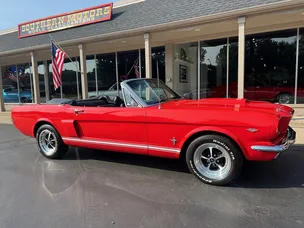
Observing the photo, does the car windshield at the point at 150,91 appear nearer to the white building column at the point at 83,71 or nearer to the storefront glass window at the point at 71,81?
the white building column at the point at 83,71

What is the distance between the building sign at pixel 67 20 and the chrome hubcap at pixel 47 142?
757 cm

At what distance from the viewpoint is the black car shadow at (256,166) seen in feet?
11.4

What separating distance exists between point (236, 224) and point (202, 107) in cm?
167

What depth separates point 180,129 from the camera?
3.54 m

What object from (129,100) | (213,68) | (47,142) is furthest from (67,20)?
(129,100)

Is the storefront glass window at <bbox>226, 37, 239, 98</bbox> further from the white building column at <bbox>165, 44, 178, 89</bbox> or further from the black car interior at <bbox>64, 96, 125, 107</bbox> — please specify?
the black car interior at <bbox>64, 96, 125, 107</bbox>

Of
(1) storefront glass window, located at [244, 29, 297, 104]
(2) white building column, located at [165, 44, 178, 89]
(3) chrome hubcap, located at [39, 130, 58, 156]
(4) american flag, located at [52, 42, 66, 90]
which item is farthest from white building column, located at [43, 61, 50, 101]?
(1) storefront glass window, located at [244, 29, 297, 104]

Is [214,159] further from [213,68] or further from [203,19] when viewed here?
[213,68]

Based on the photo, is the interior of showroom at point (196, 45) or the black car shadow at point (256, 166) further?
the interior of showroom at point (196, 45)

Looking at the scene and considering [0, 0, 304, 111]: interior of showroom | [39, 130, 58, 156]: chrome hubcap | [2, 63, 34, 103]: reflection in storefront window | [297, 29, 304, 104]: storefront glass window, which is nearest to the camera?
[39, 130, 58, 156]: chrome hubcap

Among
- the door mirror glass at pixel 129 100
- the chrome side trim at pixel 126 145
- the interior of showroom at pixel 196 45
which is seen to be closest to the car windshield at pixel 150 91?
the door mirror glass at pixel 129 100

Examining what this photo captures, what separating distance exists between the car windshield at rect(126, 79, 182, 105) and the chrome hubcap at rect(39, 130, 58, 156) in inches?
82.3

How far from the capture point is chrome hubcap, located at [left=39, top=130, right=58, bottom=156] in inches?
197

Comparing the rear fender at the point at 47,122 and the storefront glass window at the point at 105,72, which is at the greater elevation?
the storefront glass window at the point at 105,72
